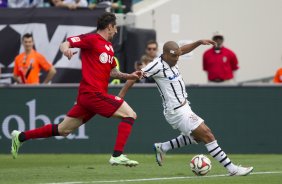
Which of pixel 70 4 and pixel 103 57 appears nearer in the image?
pixel 103 57

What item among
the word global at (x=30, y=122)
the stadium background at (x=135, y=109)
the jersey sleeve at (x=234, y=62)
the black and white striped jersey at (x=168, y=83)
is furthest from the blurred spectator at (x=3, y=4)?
the black and white striped jersey at (x=168, y=83)

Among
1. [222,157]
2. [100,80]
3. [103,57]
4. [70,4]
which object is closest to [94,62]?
[103,57]

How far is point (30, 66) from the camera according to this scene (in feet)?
67.8

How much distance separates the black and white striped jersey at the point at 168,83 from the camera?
48.4 feet

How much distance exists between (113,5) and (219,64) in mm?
2657

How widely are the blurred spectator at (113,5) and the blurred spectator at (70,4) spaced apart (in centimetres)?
20

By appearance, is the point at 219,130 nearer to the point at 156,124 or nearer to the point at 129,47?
the point at 156,124

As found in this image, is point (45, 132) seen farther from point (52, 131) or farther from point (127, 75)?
point (127, 75)

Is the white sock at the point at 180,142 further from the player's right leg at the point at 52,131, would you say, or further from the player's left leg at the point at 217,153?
the player's right leg at the point at 52,131

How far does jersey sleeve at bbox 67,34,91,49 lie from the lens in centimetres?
1449

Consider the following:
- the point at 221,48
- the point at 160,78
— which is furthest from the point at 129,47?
the point at 160,78

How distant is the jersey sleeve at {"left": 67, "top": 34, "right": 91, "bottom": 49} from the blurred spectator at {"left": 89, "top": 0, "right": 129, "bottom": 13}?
7.10 metres

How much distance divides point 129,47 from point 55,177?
8.59 m

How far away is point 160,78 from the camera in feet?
48.8
